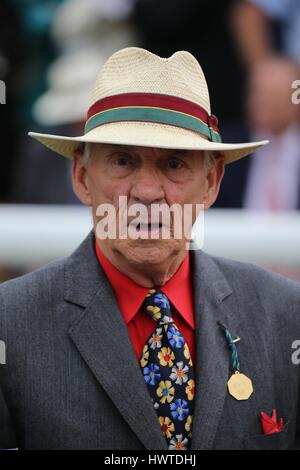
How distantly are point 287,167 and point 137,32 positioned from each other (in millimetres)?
960

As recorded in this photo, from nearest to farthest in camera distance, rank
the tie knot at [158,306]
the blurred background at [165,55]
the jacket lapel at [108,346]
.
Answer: the jacket lapel at [108,346]
the tie knot at [158,306]
the blurred background at [165,55]

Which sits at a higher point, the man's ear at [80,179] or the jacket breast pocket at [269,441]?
the man's ear at [80,179]

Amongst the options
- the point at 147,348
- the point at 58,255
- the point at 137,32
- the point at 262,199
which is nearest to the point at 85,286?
the point at 147,348

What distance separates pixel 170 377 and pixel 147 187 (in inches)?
18.0

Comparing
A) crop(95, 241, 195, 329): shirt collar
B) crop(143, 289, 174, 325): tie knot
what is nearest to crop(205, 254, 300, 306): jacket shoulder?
crop(95, 241, 195, 329): shirt collar

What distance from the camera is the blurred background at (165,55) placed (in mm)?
3992

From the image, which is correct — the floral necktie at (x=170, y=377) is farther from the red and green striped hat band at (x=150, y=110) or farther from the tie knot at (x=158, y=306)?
the red and green striped hat band at (x=150, y=110)

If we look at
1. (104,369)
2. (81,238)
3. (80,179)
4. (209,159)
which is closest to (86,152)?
(80,179)

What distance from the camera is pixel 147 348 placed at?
222 centimetres

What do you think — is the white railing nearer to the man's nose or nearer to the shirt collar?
the shirt collar

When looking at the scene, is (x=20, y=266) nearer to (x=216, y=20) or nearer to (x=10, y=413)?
(x=10, y=413)

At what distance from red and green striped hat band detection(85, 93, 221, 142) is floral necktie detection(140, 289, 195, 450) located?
0.46m

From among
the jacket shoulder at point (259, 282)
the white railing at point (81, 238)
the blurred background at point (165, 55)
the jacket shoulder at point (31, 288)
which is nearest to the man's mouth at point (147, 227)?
the jacket shoulder at point (31, 288)

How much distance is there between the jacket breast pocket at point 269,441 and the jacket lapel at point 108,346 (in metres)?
0.25
